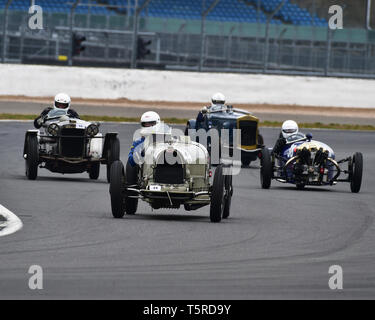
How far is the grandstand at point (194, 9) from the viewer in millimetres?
43469

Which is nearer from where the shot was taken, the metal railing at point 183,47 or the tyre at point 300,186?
the tyre at point 300,186

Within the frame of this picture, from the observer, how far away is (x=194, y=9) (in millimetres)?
43656

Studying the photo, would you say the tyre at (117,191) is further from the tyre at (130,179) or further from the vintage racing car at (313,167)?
the vintage racing car at (313,167)

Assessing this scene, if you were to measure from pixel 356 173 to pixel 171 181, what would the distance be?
5.49 m

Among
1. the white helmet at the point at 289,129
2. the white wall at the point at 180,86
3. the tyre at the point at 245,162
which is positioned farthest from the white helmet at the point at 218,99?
Answer: the white wall at the point at 180,86

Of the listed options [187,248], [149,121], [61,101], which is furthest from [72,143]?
[187,248]

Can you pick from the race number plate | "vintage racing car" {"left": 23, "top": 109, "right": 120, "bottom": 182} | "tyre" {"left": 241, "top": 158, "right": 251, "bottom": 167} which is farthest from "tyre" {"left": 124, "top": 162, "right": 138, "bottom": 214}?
"tyre" {"left": 241, "top": 158, "right": 251, "bottom": 167}

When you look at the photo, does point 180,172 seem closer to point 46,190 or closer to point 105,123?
point 46,190

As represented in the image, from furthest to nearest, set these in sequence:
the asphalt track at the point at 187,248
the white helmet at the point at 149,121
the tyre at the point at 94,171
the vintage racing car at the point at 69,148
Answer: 1. the tyre at the point at 94,171
2. the vintage racing car at the point at 69,148
3. the white helmet at the point at 149,121
4. the asphalt track at the point at 187,248

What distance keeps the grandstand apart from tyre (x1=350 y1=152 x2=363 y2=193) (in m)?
23.8

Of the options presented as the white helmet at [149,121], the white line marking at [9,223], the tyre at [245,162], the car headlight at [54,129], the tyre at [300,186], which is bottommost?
the tyre at [245,162]

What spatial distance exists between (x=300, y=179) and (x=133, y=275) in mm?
9019

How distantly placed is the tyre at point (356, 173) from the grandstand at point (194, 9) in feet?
78.2

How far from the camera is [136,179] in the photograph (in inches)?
506
